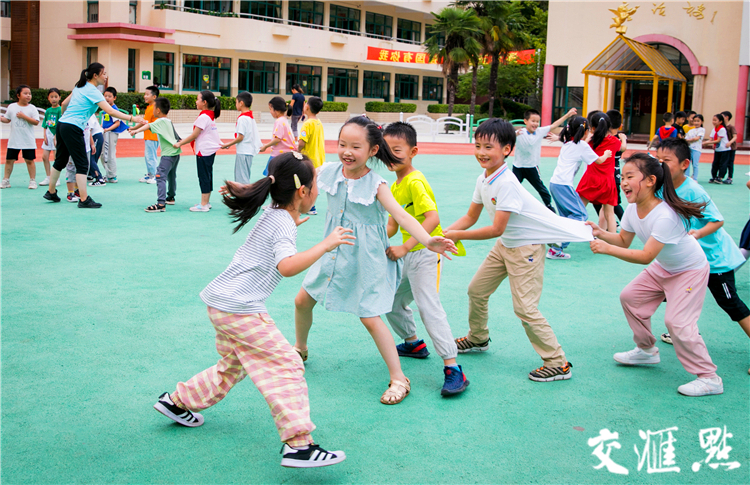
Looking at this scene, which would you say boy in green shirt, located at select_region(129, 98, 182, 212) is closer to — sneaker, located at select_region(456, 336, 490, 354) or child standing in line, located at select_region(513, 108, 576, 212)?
child standing in line, located at select_region(513, 108, 576, 212)

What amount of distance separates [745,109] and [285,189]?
94.4 feet

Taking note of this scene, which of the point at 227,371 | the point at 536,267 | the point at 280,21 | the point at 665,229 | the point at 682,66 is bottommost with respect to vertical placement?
the point at 227,371

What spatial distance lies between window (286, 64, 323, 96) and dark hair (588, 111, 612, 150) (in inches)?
1425

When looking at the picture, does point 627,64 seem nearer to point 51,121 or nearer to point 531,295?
point 51,121

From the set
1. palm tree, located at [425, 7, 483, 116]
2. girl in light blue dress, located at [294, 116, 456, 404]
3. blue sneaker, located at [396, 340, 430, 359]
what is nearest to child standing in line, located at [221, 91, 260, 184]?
blue sneaker, located at [396, 340, 430, 359]

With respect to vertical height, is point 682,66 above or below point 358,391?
above

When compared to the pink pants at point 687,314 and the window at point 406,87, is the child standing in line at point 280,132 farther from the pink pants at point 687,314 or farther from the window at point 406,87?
the window at point 406,87

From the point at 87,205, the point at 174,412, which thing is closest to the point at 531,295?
the point at 174,412

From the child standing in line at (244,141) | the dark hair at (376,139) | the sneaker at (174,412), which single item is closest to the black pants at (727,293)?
the dark hair at (376,139)

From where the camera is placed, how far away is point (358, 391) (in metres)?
3.60

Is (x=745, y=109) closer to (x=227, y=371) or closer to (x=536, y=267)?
(x=536, y=267)

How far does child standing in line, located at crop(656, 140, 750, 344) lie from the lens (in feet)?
12.8

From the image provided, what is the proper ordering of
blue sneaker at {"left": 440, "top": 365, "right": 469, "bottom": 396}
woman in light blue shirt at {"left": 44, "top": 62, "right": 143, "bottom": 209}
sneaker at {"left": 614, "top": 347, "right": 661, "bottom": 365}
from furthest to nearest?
woman in light blue shirt at {"left": 44, "top": 62, "right": 143, "bottom": 209} < sneaker at {"left": 614, "top": 347, "right": 661, "bottom": 365} < blue sneaker at {"left": 440, "top": 365, "right": 469, "bottom": 396}

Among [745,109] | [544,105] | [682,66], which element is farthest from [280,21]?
[745,109]
